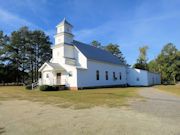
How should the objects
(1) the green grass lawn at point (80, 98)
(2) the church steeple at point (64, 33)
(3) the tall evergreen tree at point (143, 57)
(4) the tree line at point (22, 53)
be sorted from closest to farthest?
(1) the green grass lawn at point (80, 98), (2) the church steeple at point (64, 33), (4) the tree line at point (22, 53), (3) the tall evergreen tree at point (143, 57)

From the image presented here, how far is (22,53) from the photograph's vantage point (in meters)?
51.3

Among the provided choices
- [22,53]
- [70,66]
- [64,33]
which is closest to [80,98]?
[70,66]

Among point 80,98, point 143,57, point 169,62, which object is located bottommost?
point 80,98

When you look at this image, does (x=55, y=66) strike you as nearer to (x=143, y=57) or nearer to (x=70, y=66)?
(x=70, y=66)

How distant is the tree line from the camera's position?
161ft

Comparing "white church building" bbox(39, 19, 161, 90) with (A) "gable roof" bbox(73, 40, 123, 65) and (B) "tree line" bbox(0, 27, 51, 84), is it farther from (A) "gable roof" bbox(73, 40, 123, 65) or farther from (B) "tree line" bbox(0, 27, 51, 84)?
(B) "tree line" bbox(0, 27, 51, 84)

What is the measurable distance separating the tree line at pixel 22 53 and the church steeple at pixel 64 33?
22565mm

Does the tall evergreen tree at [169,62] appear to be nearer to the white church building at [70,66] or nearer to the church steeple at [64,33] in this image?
the white church building at [70,66]

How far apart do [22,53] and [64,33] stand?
2531cm

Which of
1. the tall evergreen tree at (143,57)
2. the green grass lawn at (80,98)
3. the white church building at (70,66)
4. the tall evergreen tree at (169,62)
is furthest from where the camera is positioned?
the tall evergreen tree at (143,57)

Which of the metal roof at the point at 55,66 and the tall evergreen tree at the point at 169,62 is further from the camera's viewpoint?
the tall evergreen tree at the point at 169,62

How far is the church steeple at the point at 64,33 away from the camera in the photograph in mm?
30797

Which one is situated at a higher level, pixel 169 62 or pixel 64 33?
pixel 64 33

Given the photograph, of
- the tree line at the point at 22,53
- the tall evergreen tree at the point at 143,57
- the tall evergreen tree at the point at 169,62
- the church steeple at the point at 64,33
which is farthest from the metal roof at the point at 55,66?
the tall evergreen tree at the point at 143,57
